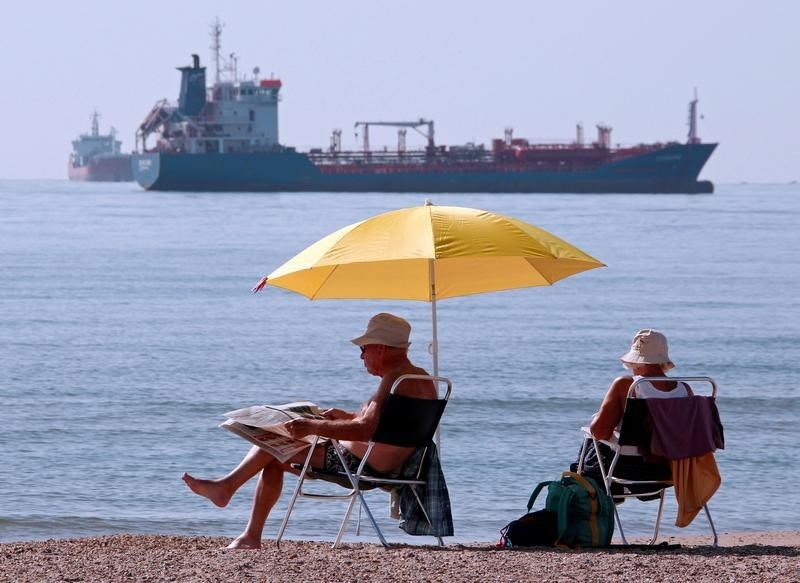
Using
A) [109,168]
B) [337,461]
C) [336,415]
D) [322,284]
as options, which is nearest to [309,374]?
[322,284]

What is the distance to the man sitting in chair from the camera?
393cm

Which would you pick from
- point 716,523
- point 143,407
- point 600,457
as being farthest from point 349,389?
point 600,457

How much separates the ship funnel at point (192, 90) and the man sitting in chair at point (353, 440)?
6607 cm

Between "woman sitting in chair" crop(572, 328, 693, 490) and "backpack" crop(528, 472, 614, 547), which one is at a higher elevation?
"woman sitting in chair" crop(572, 328, 693, 490)

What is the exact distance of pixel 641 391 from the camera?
13.5 feet

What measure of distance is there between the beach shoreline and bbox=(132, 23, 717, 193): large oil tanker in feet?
206

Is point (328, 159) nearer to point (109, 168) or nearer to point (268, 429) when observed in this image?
point (109, 168)

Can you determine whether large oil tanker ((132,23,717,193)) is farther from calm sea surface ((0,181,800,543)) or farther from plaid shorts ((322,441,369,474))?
plaid shorts ((322,441,369,474))

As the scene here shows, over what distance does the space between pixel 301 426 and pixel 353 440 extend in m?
0.15

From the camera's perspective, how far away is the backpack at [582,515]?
3.98 m

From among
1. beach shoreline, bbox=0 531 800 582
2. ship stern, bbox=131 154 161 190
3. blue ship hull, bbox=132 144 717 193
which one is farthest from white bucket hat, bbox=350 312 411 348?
ship stern, bbox=131 154 161 190

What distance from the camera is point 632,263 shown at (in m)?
27.2

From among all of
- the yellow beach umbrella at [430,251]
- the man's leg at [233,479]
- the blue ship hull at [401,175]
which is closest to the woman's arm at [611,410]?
the yellow beach umbrella at [430,251]

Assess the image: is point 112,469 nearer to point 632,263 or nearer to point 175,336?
point 175,336
